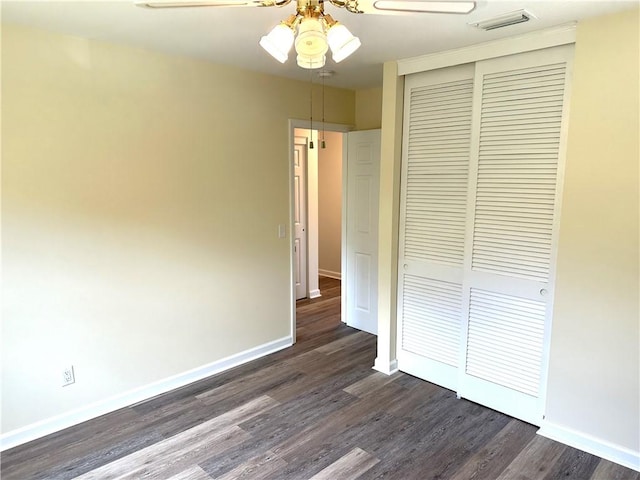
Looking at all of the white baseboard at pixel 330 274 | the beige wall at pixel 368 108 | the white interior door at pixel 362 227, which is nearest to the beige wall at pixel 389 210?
the white interior door at pixel 362 227

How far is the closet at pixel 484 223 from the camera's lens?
2.53 meters

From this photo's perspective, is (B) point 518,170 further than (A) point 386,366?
No

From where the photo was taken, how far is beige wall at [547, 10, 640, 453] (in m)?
2.16

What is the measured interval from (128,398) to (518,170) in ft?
9.83

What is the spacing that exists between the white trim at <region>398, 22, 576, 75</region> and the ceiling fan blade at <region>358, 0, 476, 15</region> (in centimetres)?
120

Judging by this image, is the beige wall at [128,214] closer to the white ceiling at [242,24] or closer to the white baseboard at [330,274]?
the white ceiling at [242,24]

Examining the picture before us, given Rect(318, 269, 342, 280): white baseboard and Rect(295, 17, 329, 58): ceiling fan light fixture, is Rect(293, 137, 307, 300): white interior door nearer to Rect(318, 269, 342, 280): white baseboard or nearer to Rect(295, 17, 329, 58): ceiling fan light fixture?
Rect(318, 269, 342, 280): white baseboard

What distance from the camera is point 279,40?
5.17 ft

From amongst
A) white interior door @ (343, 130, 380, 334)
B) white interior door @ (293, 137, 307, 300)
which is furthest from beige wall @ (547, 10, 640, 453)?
white interior door @ (293, 137, 307, 300)

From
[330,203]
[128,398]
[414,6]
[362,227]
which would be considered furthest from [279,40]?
[330,203]

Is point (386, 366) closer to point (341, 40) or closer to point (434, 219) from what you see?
point (434, 219)

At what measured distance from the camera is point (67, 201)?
2576 millimetres

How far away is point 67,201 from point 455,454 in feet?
8.98

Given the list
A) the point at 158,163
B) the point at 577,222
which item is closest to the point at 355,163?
the point at 158,163
